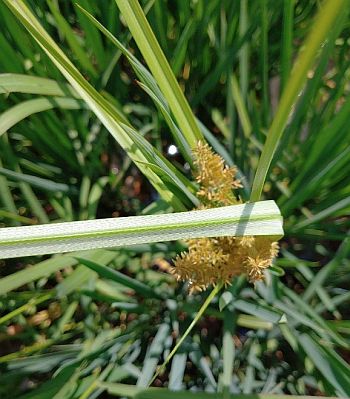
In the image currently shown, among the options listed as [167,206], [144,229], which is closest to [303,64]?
[144,229]

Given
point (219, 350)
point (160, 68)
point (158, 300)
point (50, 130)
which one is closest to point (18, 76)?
point (50, 130)

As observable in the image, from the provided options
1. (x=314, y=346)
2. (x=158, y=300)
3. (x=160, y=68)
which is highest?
(x=160, y=68)

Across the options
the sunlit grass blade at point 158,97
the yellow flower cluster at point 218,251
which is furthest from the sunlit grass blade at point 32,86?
the yellow flower cluster at point 218,251

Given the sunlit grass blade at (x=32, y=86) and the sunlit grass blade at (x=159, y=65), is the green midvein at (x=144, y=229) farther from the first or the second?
the sunlit grass blade at (x=32, y=86)

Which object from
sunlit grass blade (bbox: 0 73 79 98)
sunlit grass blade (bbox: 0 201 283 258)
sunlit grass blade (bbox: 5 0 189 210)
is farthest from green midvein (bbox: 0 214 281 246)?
sunlit grass blade (bbox: 0 73 79 98)

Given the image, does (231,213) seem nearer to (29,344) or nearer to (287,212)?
(287,212)

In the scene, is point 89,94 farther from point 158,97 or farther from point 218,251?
point 218,251
